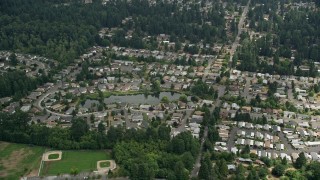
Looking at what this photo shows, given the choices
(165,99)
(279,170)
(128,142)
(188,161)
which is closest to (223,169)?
(188,161)

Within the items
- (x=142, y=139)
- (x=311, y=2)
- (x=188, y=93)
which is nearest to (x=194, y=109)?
(x=188, y=93)

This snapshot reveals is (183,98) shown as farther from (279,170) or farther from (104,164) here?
(279,170)

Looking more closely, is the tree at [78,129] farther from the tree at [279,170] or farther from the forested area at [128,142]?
the tree at [279,170]

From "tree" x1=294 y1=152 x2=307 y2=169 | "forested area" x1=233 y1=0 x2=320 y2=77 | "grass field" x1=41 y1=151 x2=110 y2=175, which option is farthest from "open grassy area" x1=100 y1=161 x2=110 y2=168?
"forested area" x1=233 y1=0 x2=320 y2=77

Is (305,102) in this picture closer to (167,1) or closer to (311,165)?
(311,165)

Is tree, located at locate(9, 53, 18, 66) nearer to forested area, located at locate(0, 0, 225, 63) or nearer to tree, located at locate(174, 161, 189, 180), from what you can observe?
forested area, located at locate(0, 0, 225, 63)
